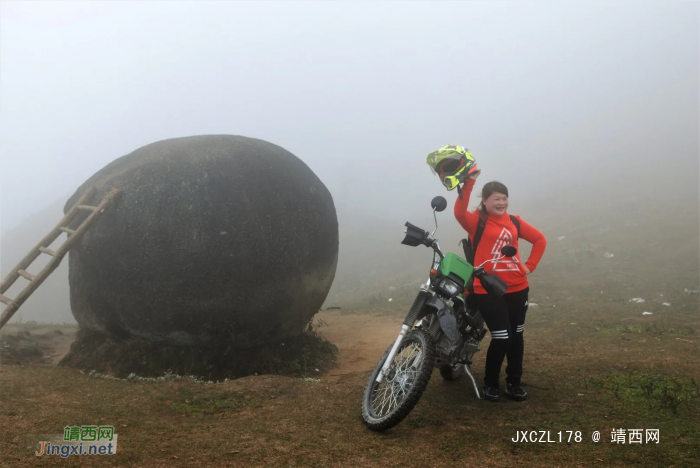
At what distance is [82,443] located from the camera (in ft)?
10.5

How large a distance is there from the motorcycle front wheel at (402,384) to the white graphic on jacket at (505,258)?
3.32 feet

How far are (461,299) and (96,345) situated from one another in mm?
5269

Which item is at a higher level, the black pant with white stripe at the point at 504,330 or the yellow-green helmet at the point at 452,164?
the yellow-green helmet at the point at 452,164

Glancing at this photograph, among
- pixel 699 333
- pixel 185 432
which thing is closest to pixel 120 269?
pixel 185 432

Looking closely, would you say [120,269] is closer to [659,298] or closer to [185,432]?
[185,432]

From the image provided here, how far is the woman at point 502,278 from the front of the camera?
13.4ft

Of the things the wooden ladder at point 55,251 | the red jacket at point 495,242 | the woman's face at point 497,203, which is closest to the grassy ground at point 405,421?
the wooden ladder at point 55,251

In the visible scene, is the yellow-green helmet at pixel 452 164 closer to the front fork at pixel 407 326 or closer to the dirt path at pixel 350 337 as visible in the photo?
the front fork at pixel 407 326

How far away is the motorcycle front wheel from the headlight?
1.30 ft

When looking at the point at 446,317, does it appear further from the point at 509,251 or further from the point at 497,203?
the point at 497,203

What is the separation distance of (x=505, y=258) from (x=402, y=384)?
4.87 ft

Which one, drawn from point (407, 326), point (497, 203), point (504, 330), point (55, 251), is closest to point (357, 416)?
point (407, 326)

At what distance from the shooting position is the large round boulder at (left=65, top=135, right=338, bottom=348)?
584cm

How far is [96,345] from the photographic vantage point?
6523 millimetres
